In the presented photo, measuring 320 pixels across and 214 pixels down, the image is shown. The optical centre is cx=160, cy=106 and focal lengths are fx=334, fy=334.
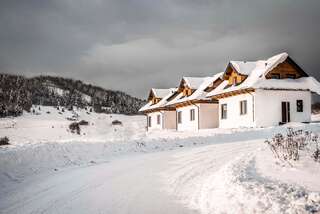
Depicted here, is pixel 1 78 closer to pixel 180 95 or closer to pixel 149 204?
pixel 180 95

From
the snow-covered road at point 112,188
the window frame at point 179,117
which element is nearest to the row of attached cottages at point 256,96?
the window frame at point 179,117

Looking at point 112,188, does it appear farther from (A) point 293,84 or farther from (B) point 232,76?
(B) point 232,76

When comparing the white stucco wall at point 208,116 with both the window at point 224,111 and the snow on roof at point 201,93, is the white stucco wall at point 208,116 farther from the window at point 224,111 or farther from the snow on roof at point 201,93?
the window at point 224,111

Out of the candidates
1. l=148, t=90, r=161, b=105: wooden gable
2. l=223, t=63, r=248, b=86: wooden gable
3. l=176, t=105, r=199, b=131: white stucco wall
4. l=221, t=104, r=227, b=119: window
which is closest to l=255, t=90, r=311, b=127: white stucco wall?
l=223, t=63, r=248, b=86: wooden gable

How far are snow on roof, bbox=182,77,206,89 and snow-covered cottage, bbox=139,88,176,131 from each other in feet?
18.0

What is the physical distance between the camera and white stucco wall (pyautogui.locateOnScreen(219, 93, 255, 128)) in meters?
28.1

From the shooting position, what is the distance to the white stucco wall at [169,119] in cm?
4359

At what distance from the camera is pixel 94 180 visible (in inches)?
368

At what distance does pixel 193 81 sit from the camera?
39219mm

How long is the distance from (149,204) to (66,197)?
2.03 metres

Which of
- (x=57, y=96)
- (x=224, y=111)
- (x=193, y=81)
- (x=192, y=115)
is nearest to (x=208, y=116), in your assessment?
(x=192, y=115)

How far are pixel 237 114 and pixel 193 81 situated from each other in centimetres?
1046

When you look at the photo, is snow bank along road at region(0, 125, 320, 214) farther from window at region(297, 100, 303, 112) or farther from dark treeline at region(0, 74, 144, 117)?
dark treeline at region(0, 74, 144, 117)

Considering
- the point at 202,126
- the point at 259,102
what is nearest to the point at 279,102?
the point at 259,102
